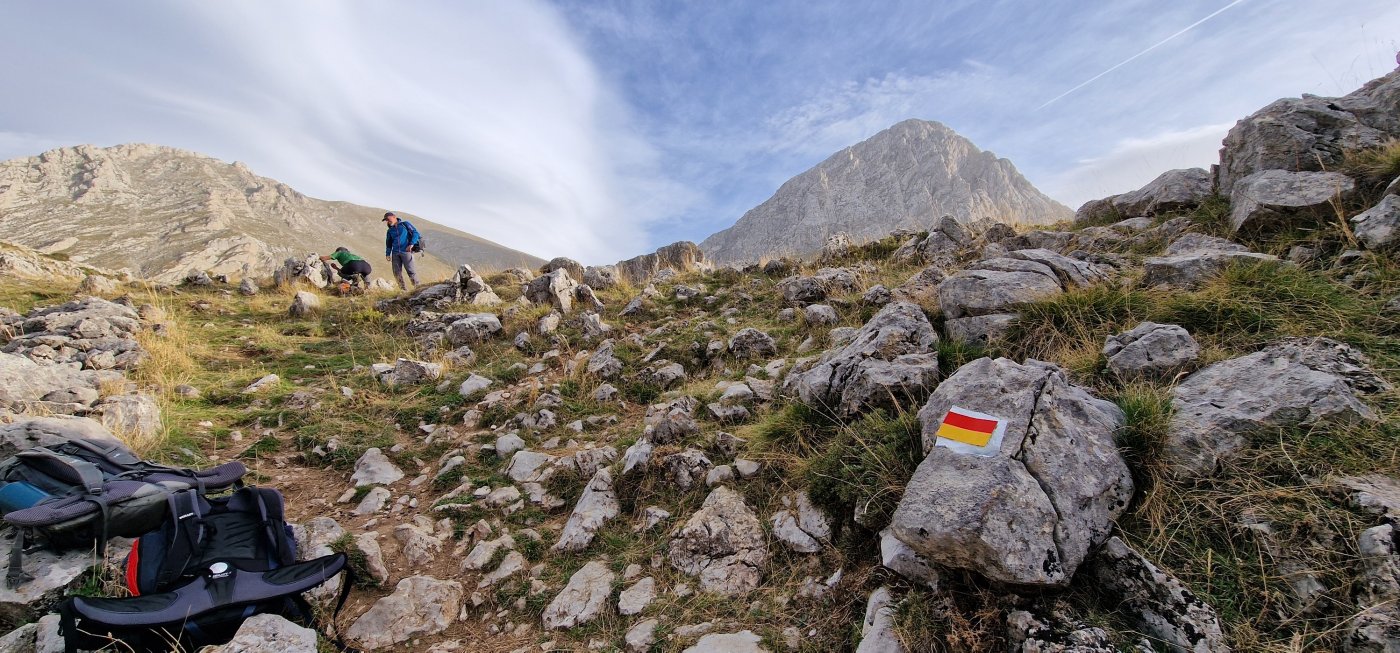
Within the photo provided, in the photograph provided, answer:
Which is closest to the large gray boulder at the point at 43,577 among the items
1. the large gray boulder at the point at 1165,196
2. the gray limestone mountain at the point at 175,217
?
the large gray boulder at the point at 1165,196

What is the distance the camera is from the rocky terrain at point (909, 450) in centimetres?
237

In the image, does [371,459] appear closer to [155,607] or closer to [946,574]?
[155,607]

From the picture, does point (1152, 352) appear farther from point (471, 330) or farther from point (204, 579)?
point (471, 330)

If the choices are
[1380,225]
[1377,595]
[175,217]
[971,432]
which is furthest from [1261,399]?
[175,217]

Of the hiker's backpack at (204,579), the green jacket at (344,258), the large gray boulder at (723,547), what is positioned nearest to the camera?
the hiker's backpack at (204,579)

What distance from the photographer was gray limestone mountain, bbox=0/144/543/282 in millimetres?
72562

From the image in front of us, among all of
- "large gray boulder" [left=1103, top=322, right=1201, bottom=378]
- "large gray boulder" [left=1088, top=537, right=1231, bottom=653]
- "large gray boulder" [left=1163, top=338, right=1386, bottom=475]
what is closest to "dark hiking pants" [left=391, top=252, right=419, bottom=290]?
"large gray boulder" [left=1103, top=322, right=1201, bottom=378]

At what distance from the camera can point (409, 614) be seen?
11.3 feet

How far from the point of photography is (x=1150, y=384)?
3490 mm

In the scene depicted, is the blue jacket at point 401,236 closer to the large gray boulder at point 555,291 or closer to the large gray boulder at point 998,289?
the large gray boulder at point 555,291

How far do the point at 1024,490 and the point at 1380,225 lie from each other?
5062mm

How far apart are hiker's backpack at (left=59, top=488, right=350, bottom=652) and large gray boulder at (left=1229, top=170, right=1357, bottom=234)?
31.4 feet

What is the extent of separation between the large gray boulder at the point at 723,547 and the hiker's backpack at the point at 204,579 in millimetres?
2420

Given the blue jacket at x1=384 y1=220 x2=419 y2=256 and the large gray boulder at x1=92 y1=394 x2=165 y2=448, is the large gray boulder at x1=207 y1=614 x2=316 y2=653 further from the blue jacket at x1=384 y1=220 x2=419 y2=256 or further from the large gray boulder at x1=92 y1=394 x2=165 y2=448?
the blue jacket at x1=384 y1=220 x2=419 y2=256
